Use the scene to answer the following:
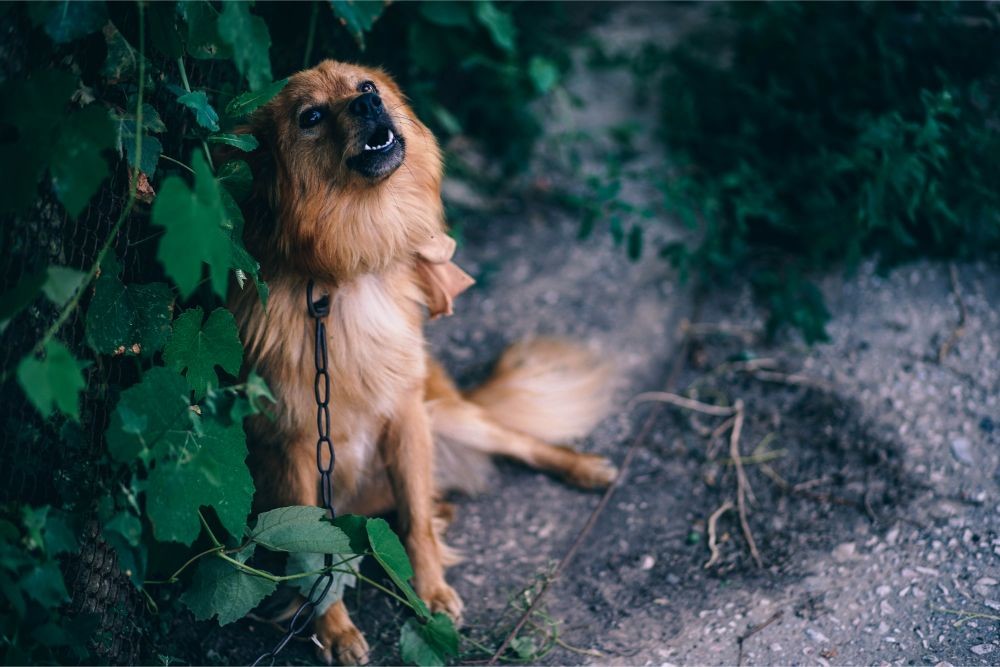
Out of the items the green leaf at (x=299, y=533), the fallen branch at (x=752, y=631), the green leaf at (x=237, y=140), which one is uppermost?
the green leaf at (x=237, y=140)

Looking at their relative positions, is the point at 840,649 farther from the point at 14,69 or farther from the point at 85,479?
the point at 14,69

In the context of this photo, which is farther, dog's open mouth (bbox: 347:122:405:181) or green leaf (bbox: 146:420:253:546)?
dog's open mouth (bbox: 347:122:405:181)

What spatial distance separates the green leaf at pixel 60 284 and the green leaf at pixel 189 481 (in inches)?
16.9

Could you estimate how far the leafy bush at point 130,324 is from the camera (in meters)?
1.78

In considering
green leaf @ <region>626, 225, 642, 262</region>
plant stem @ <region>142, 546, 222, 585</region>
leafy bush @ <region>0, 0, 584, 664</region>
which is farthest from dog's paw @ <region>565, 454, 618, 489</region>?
plant stem @ <region>142, 546, 222, 585</region>

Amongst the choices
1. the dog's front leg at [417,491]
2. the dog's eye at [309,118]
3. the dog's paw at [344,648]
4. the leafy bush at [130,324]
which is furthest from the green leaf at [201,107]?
the dog's paw at [344,648]

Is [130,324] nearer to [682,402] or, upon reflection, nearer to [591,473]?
[591,473]

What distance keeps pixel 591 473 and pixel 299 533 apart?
1486 millimetres

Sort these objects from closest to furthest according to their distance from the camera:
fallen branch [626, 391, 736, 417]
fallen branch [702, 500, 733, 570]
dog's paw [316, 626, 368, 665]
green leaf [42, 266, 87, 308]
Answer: green leaf [42, 266, 87, 308] → dog's paw [316, 626, 368, 665] → fallen branch [702, 500, 733, 570] → fallen branch [626, 391, 736, 417]

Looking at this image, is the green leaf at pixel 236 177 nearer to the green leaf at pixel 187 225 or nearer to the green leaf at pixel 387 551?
the green leaf at pixel 187 225

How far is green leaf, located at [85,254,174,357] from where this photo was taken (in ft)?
6.74

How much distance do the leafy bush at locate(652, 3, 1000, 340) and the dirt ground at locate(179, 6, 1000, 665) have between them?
0.22m

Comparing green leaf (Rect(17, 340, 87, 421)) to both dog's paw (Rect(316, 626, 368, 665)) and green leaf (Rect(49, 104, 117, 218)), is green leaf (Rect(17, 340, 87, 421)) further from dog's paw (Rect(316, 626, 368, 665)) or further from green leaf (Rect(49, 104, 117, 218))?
Result: dog's paw (Rect(316, 626, 368, 665))

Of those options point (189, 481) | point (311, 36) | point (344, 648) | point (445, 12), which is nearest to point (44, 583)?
point (189, 481)
